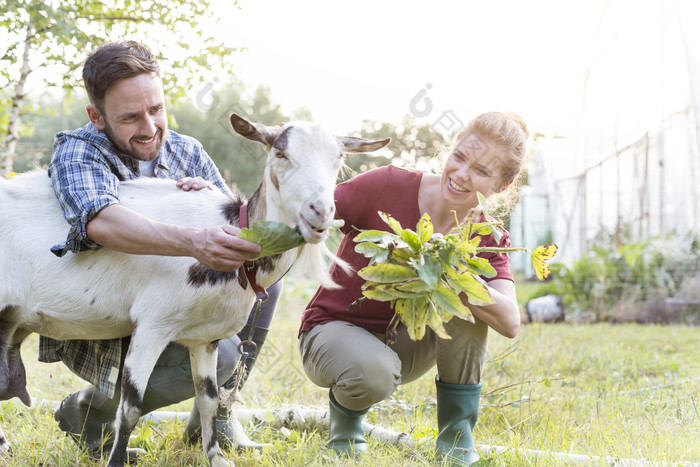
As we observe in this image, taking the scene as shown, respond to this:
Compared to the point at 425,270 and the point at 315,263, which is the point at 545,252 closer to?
the point at 425,270

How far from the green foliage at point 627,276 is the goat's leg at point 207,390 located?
574 centimetres

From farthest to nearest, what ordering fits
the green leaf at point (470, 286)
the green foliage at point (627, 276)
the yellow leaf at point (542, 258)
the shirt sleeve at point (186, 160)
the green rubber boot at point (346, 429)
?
the green foliage at point (627, 276), the shirt sleeve at point (186, 160), the green rubber boot at point (346, 429), the yellow leaf at point (542, 258), the green leaf at point (470, 286)

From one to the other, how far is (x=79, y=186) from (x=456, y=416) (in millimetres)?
1653

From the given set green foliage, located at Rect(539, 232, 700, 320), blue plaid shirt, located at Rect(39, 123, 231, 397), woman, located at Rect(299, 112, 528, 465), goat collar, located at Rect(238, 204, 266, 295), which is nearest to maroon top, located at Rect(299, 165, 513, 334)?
woman, located at Rect(299, 112, 528, 465)

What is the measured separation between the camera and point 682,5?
786 cm

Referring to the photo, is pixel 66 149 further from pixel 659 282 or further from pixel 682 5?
pixel 682 5

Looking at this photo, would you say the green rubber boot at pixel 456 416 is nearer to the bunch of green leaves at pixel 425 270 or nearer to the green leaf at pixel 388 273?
the bunch of green leaves at pixel 425 270

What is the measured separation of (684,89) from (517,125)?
6.67 metres

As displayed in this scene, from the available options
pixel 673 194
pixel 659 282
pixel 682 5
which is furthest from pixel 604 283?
pixel 682 5

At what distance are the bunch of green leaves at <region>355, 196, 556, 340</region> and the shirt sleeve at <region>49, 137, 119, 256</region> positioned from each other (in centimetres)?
90

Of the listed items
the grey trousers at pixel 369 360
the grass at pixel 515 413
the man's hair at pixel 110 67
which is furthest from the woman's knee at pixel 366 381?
the man's hair at pixel 110 67

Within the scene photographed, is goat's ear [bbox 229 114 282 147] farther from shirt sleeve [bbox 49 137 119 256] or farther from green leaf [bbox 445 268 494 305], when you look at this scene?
green leaf [bbox 445 268 494 305]

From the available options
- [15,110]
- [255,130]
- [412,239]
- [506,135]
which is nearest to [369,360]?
[412,239]

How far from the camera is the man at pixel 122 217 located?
2.06 m
